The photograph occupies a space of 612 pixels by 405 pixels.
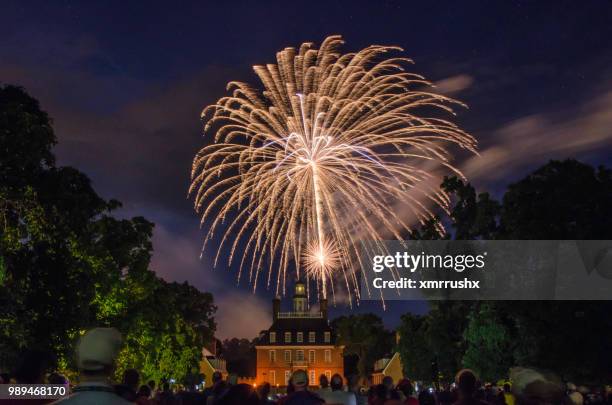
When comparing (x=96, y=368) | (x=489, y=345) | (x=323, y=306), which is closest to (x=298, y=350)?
(x=323, y=306)

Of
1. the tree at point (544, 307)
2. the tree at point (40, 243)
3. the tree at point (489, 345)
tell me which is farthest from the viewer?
the tree at point (489, 345)

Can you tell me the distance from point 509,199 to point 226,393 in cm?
4491

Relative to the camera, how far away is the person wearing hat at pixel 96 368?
4.61 meters

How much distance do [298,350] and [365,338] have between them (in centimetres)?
1647

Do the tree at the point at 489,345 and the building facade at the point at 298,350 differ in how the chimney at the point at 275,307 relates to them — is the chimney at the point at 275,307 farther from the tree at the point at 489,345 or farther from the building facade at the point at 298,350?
the tree at the point at 489,345

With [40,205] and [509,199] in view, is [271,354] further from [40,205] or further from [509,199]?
[40,205]

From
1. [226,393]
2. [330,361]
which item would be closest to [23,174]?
[226,393]

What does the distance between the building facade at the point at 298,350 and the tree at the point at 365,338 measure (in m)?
10.2

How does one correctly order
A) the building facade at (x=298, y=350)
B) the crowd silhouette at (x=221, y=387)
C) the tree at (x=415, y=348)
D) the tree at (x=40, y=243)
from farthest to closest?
the building facade at (x=298, y=350), the tree at (x=415, y=348), the tree at (x=40, y=243), the crowd silhouette at (x=221, y=387)

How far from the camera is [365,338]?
147 metres

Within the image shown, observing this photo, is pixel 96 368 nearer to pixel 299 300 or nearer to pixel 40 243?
pixel 40 243

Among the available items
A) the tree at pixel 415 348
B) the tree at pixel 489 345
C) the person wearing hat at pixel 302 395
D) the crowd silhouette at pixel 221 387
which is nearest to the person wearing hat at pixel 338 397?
the crowd silhouette at pixel 221 387

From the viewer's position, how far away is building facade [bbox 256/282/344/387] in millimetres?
135375

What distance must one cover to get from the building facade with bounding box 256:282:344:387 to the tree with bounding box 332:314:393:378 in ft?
33.5
